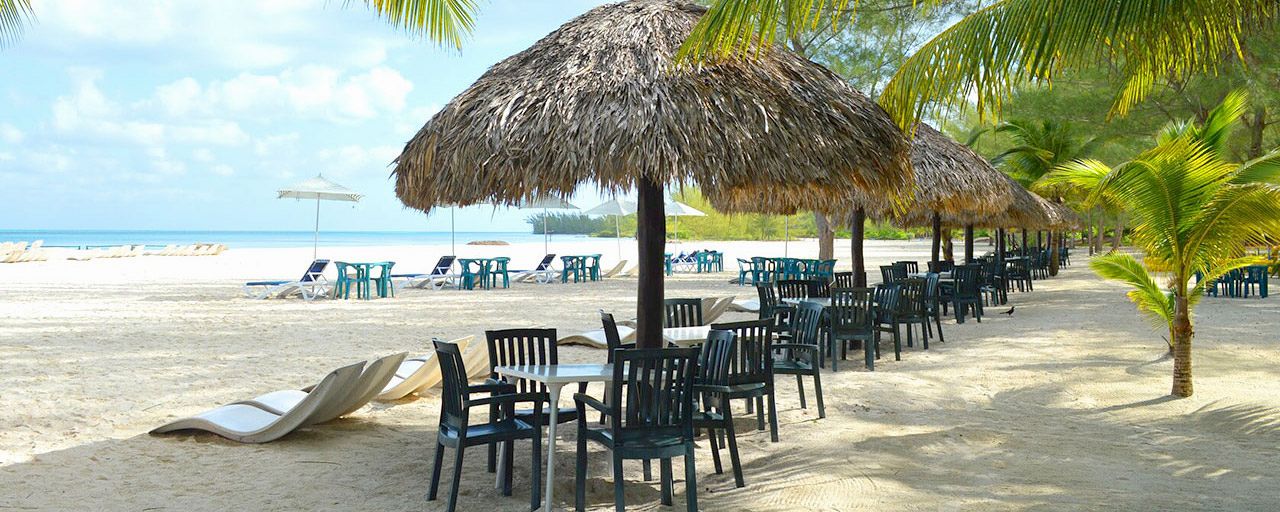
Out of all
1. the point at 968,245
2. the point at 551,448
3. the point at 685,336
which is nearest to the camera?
the point at 551,448

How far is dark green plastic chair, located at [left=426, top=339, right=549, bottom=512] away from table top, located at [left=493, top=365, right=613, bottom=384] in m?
0.11

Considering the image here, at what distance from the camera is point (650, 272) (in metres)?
5.24

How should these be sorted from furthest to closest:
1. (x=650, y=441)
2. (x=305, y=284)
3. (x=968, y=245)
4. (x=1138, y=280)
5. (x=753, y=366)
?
(x=968, y=245) → (x=305, y=284) → (x=1138, y=280) → (x=753, y=366) → (x=650, y=441)

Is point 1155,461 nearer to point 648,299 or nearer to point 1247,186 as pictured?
point 1247,186

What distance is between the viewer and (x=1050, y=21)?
14.9 feet

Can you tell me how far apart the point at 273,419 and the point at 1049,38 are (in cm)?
495

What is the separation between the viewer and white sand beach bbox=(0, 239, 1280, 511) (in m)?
4.31

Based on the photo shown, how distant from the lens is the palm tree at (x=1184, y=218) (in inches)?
243

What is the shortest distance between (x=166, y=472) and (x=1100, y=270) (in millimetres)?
6475

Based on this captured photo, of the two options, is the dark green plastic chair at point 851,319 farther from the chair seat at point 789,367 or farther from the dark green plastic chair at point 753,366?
the dark green plastic chair at point 753,366

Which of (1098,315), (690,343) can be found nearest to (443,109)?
(690,343)

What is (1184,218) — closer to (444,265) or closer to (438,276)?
(438,276)

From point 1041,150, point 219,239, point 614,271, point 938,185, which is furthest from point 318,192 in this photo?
point 219,239

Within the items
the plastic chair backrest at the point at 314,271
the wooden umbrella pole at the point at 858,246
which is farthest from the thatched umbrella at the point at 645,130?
the plastic chair backrest at the point at 314,271
